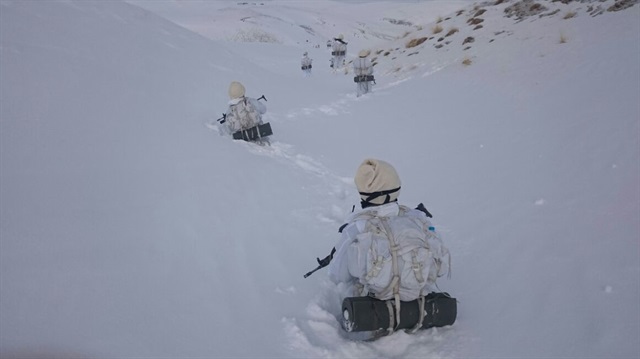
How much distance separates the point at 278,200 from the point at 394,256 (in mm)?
2102

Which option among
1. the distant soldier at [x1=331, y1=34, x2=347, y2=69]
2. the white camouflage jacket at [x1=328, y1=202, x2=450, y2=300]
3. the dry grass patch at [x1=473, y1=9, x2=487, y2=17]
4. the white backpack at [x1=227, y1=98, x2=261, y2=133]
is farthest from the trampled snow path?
the distant soldier at [x1=331, y1=34, x2=347, y2=69]

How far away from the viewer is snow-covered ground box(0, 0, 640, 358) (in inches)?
79.2

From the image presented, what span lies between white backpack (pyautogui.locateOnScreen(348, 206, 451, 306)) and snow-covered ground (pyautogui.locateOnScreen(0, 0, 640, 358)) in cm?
33

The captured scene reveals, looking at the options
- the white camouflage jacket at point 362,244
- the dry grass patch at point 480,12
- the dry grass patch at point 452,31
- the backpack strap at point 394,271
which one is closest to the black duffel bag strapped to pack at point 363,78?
the dry grass patch at point 452,31

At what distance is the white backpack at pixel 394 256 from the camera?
6.84ft

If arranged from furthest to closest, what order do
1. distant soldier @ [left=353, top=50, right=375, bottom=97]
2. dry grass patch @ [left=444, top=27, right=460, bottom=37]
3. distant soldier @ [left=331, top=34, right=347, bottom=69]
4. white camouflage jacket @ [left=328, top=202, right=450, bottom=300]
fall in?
distant soldier @ [left=331, top=34, right=347, bottom=69]
dry grass patch @ [left=444, top=27, right=460, bottom=37]
distant soldier @ [left=353, top=50, right=375, bottom=97]
white camouflage jacket @ [left=328, top=202, right=450, bottom=300]

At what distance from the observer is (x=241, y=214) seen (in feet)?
11.3

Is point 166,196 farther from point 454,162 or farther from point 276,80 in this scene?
point 276,80

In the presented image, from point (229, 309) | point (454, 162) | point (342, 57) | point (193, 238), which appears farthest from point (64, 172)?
point (342, 57)

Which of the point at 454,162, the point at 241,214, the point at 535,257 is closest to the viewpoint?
the point at 535,257

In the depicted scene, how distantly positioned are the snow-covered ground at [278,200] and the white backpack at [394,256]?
0.33 meters

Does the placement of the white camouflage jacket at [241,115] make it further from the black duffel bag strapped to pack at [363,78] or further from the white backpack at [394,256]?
the black duffel bag strapped to pack at [363,78]

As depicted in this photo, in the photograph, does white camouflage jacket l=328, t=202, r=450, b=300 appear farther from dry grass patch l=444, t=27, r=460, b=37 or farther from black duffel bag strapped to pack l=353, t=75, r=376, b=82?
dry grass patch l=444, t=27, r=460, b=37

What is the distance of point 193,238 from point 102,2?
798 centimetres
